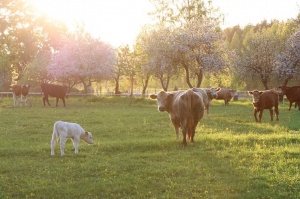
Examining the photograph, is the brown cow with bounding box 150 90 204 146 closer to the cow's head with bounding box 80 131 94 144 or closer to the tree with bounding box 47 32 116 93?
the cow's head with bounding box 80 131 94 144

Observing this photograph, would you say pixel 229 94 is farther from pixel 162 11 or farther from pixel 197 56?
pixel 162 11

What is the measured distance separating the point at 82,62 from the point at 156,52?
44.2 feet

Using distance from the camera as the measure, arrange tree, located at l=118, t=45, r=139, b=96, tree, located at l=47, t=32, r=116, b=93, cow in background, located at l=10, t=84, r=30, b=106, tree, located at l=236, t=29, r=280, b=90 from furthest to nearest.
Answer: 1. tree, located at l=118, t=45, r=139, b=96
2. tree, located at l=47, t=32, r=116, b=93
3. tree, located at l=236, t=29, r=280, b=90
4. cow in background, located at l=10, t=84, r=30, b=106

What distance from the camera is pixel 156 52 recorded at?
48.7m

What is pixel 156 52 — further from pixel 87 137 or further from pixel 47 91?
pixel 87 137

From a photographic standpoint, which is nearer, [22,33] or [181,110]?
[181,110]

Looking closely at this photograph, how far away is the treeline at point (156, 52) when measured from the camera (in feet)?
159

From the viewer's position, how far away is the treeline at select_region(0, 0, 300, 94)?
4834 centimetres

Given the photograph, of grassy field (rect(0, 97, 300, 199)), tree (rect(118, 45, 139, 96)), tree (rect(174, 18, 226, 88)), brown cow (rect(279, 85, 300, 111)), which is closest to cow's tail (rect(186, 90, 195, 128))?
grassy field (rect(0, 97, 300, 199))

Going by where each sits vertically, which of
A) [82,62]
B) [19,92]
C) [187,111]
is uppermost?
[82,62]

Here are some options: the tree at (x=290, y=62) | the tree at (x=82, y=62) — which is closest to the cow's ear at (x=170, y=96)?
the tree at (x=290, y=62)

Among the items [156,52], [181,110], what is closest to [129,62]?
[156,52]

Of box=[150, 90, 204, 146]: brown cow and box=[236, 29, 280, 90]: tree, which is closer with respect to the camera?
box=[150, 90, 204, 146]: brown cow

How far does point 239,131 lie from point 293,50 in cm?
3546
